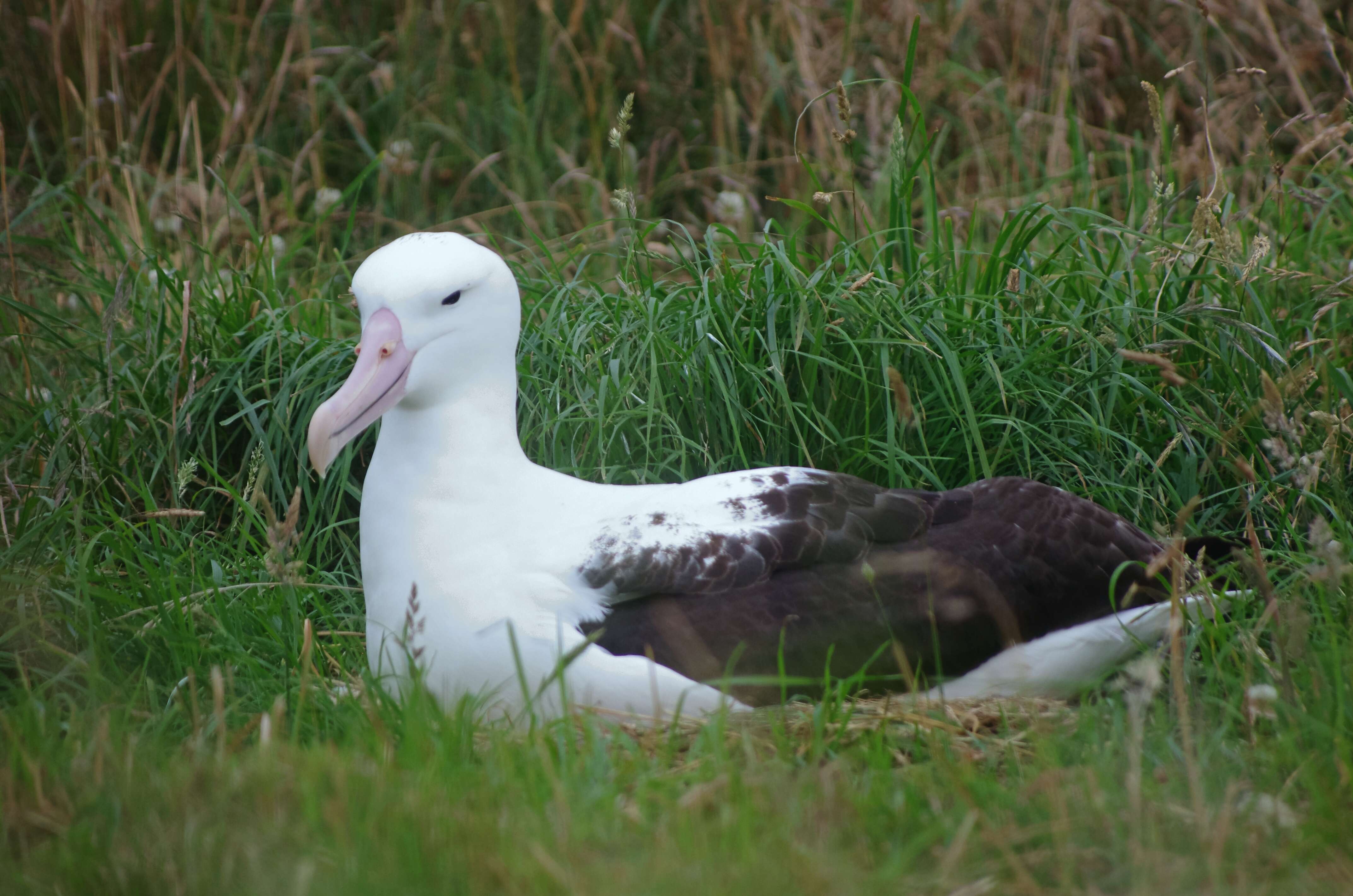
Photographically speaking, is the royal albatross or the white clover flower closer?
the royal albatross

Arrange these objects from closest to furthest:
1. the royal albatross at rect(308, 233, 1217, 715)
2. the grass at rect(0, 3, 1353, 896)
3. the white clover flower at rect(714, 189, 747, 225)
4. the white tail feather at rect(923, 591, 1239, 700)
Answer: the grass at rect(0, 3, 1353, 896), the royal albatross at rect(308, 233, 1217, 715), the white tail feather at rect(923, 591, 1239, 700), the white clover flower at rect(714, 189, 747, 225)

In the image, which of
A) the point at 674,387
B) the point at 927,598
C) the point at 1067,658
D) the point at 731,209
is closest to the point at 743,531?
the point at 927,598

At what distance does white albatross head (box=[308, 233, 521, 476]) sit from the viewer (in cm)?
270

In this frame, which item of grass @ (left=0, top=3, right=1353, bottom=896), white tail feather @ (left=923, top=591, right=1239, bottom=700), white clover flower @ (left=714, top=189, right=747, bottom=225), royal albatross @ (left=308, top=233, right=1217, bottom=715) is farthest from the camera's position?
white clover flower @ (left=714, top=189, right=747, bottom=225)

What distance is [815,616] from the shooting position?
2738 mm

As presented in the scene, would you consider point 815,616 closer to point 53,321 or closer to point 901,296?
point 901,296

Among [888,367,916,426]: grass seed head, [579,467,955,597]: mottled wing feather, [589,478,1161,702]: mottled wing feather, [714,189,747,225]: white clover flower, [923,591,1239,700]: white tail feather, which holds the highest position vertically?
[714,189,747,225]: white clover flower

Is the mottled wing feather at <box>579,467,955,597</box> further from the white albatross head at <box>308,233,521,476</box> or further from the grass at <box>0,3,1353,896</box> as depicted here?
the white albatross head at <box>308,233,521,476</box>

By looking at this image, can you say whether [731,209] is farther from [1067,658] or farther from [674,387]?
[1067,658]

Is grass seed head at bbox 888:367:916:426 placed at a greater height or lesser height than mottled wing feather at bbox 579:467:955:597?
greater

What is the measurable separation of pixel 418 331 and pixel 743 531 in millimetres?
809

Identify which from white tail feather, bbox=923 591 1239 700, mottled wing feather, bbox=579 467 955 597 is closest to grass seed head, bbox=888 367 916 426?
mottled wing feather, bbox=579 467 955 597

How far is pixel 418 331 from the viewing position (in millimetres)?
2756

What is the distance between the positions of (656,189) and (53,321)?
8.67ft
